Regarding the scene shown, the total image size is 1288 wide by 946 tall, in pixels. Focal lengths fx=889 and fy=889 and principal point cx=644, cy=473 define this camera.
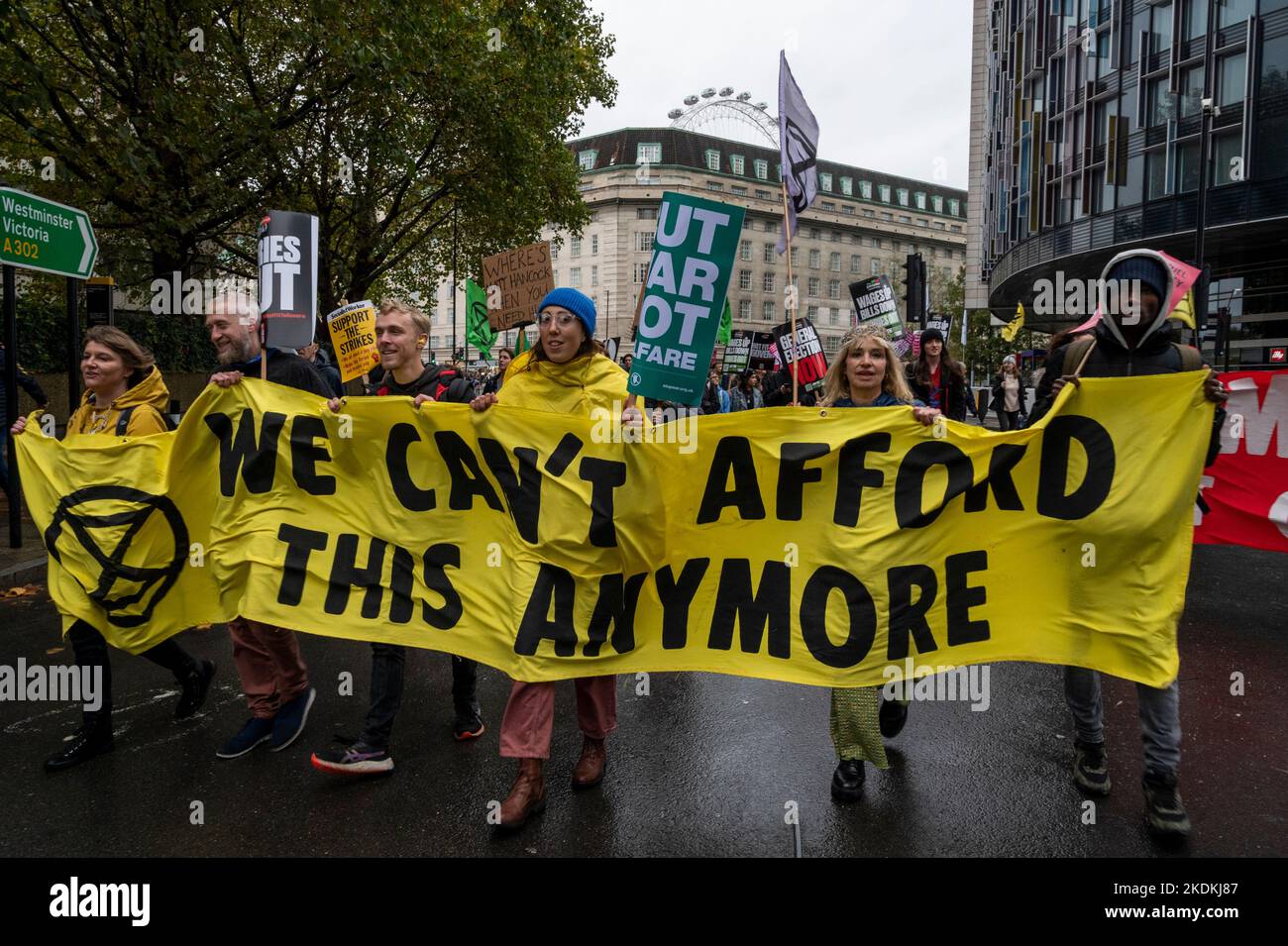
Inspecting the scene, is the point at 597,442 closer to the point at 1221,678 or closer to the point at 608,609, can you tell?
the point at 608,609

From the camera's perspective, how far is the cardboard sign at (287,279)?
4.52 meters

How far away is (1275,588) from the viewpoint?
24.1 ft

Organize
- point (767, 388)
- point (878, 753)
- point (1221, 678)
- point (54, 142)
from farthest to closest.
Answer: point (767, 388)
point (54, 142)
point (1221, 678)
point (878, 753)

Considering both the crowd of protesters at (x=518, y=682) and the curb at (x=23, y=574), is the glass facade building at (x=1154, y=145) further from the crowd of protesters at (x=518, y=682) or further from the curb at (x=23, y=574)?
the curb at (x=23, y=574)

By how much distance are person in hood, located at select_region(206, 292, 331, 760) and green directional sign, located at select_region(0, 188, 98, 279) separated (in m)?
4.46

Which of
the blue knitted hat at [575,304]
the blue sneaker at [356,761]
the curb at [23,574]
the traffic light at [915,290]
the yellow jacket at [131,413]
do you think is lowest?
the blue sneaker at [356,761]

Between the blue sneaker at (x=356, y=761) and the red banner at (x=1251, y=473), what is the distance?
5650mm

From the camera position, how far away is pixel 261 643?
4164 mm

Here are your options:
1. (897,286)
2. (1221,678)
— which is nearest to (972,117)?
(897,286)

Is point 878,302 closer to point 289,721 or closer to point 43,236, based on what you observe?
point 43,236

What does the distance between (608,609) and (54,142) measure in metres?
15.6

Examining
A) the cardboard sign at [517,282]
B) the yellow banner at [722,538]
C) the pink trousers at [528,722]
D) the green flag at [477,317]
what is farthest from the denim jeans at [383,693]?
the green flag at [477,317]

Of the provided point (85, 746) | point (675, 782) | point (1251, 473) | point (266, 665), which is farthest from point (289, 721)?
point (1251, 473)

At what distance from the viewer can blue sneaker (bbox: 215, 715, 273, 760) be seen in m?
4.07
